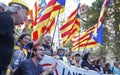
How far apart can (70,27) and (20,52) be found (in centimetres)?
722

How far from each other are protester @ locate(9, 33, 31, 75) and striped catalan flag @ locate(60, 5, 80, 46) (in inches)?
248

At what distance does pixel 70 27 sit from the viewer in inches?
545

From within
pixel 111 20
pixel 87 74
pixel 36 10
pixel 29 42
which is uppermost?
pixel 111 20

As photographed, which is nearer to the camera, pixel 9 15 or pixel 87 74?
pixel 9 15

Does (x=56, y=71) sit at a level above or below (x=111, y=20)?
below

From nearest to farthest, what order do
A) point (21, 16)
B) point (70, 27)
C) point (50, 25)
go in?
point (21, 16)
point (50, 25)
point (70, 27)

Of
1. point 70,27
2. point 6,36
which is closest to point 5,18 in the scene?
point 6,36

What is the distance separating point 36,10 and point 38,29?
225cm

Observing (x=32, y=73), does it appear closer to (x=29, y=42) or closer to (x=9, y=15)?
(x=29, y=42)

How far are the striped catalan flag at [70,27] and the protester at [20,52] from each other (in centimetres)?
631

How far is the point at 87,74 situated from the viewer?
8.95m

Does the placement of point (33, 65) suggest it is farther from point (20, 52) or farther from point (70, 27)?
point (70, 27)

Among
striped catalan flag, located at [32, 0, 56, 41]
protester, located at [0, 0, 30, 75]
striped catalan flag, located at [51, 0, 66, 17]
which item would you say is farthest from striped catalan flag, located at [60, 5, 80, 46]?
protester, located at [0, 0, 30, 75]

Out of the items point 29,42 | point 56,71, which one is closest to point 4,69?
point 29,42
